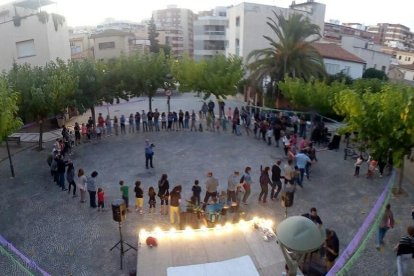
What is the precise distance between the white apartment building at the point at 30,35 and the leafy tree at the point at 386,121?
80.3ft

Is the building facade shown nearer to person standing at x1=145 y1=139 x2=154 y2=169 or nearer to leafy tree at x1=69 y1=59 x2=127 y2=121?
leafy tree at x1=69 y1=59 x2=127 y2=121

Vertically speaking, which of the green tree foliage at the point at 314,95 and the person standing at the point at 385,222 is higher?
the green tree foliage at the point at 314,95

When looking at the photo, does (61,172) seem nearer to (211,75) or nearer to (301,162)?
(301,162)

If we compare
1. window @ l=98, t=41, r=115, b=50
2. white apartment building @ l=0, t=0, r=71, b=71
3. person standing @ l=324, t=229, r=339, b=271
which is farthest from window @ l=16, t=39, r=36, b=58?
window @ l=98, t=41, r=115, b=50

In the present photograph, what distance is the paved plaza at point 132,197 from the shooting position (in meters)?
10.4

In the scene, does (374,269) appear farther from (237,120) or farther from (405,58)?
(405,58)

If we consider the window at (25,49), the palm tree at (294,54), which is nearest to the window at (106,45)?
the window at (25,49)

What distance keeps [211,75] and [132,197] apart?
41.4 ft

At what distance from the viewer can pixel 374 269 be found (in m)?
9.45

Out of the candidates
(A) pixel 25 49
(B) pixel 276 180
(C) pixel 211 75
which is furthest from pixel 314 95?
(A) pixel 25 49

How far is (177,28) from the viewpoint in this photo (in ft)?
303

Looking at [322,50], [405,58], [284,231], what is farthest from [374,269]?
[405,58]

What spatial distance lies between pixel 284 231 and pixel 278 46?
2498cm

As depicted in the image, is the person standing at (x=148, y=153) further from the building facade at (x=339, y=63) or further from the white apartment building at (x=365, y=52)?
the white apartment building at (x=365, y=52)
